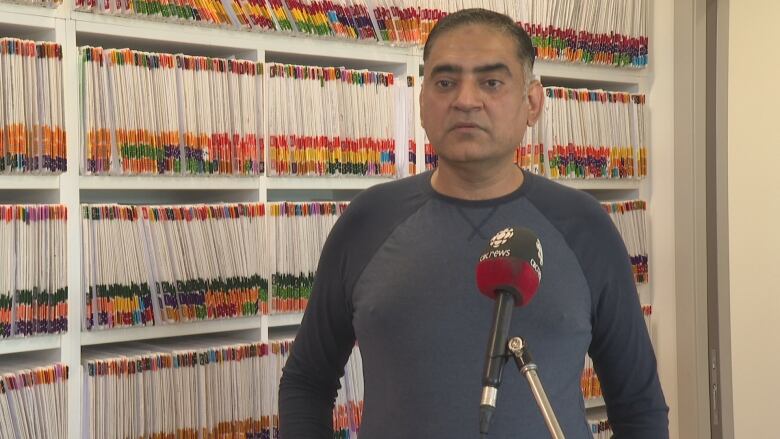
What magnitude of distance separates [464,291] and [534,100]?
1.41 feet

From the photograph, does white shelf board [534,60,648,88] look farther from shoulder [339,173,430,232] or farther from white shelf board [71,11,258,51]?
shoulder [339,173,430,232]

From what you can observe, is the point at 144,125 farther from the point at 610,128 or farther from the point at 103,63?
the point at 610,128

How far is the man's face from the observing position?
1823mm

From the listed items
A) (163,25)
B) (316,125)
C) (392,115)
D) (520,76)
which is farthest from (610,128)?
(520,76)

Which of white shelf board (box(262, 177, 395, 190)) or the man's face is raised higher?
the man's face

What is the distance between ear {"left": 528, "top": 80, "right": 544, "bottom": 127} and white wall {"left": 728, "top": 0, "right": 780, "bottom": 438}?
2251 mm

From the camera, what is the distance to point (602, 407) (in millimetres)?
3893

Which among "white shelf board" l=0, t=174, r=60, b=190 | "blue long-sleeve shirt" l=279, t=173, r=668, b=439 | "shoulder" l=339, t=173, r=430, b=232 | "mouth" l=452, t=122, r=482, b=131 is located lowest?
"blue long-sleeve shirt" l=279, t=173, r=668, b=439

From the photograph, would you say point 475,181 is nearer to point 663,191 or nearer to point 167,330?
point 167,330

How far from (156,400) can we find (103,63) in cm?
91

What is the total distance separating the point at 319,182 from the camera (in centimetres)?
312

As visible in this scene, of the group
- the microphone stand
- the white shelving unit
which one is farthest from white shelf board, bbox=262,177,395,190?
the microphone stand

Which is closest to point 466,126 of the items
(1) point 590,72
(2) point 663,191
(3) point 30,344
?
(3) point 30,344

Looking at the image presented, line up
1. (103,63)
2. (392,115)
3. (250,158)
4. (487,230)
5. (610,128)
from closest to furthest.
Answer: (487,230)
(103,63)
(250,158)
(392,115)
(610,128)
